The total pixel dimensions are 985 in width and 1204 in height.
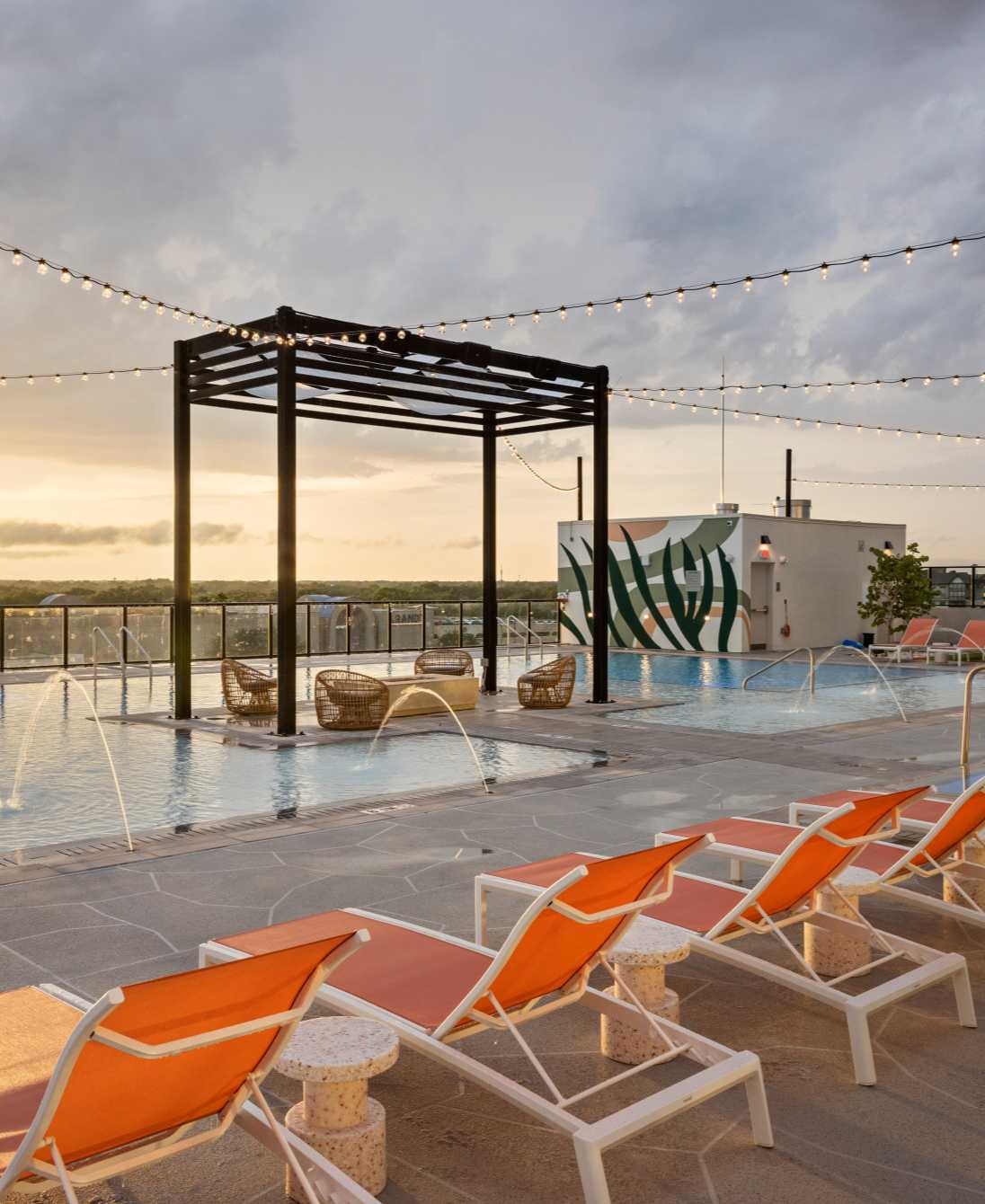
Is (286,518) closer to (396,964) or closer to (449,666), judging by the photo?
(449,666)

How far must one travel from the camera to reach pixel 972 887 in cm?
466

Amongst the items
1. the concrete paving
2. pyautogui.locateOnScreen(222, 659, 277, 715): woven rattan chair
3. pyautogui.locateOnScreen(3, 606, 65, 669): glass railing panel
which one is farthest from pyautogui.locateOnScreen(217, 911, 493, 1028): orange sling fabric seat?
pyautogui.locateOnScreen(3, 606, 65, 669): glass railing panel

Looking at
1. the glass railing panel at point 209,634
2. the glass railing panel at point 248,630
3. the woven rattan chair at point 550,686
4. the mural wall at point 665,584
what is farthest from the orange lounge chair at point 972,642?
the glass railing panel at point 209,634

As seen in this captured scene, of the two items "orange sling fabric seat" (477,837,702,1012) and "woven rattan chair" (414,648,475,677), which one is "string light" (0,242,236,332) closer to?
"woven rattan chair" (414,648,475,677)

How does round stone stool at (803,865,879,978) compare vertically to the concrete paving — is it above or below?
above

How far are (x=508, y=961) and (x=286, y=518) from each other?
788 cm

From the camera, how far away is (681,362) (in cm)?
2169

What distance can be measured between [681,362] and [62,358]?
37.2 ft

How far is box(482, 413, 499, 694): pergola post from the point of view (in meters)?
13.9

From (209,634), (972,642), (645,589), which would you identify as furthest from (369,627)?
(972,642)

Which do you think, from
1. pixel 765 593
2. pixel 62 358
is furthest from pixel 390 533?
pixel 62 358

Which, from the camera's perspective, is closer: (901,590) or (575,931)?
(575,931)

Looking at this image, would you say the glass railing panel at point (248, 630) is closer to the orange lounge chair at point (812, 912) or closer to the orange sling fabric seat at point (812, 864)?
the orange lounge chair at point (812, 912)

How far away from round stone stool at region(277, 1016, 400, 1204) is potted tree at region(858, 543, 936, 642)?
21.3 meters
